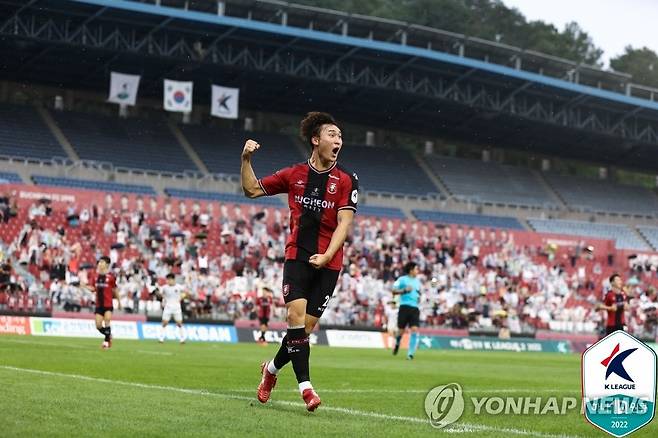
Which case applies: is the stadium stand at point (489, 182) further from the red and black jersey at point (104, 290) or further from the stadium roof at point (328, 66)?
the red and black jersey at point (104, 290)

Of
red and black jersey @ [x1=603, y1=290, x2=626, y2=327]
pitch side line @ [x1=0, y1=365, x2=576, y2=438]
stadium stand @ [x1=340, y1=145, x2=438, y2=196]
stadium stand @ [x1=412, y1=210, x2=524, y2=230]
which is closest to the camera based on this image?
pitch side line @ [x1=0, y1=365, x2=576, y2=438]

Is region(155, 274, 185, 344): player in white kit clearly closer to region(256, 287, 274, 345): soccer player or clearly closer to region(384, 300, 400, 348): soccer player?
region(256, 287, 274, 345): soccer player

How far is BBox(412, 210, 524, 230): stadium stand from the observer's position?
6250cm

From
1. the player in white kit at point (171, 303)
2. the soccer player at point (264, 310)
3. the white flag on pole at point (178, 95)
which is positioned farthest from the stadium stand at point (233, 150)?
the player in white kit at point (171, 303)

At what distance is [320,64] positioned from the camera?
6097 centimetres

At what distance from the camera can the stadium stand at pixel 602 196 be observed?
245ft

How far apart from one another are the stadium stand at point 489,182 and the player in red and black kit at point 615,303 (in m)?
42.4

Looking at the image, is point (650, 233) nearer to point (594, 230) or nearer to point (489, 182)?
point (594, 230)

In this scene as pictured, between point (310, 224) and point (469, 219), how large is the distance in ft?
175

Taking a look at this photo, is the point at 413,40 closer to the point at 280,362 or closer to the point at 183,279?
the point at 183,279

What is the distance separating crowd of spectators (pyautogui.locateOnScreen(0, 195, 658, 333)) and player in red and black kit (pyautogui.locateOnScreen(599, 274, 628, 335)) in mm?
17973

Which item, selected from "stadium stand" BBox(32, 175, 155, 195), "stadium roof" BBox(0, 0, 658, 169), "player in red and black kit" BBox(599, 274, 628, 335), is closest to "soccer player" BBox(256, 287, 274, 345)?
"player in red and black kit" BBox(599, 274, 628, 335)

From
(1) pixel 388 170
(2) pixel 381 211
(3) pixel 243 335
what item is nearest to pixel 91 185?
(3) pixel 243 335

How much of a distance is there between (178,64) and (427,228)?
15052 mm
